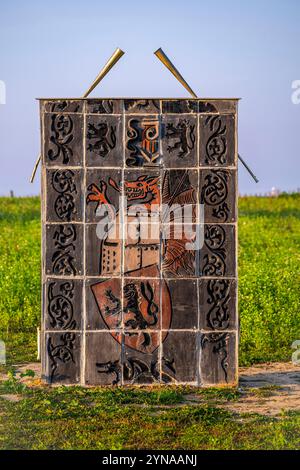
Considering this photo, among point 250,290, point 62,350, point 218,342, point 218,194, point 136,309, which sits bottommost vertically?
point 62,350

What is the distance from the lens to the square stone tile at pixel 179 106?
10586 mm

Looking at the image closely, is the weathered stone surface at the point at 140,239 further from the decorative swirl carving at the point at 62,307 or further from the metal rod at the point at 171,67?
the metal rod at the point at 171,67

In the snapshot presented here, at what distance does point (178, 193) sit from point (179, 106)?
1.08 m

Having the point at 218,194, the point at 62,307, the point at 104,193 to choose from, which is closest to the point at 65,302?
the point at 62,307

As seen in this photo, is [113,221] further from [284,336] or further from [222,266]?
Answer: [284,336]

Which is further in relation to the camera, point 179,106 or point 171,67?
point 171,67

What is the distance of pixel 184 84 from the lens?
10953 millimetres

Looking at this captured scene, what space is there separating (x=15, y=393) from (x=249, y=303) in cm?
635

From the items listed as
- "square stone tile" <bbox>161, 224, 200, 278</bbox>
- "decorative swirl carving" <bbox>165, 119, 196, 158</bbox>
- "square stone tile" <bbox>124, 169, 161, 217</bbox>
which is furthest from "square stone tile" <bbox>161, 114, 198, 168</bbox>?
"square stone tile" <bbox>161, 224, 200, 278</bbox>

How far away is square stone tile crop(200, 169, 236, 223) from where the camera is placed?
10.6 m

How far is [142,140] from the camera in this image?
34.8 ft

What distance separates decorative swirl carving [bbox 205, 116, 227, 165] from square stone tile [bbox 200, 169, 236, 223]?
0.15 meters

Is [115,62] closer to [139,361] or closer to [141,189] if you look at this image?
[141,189]
